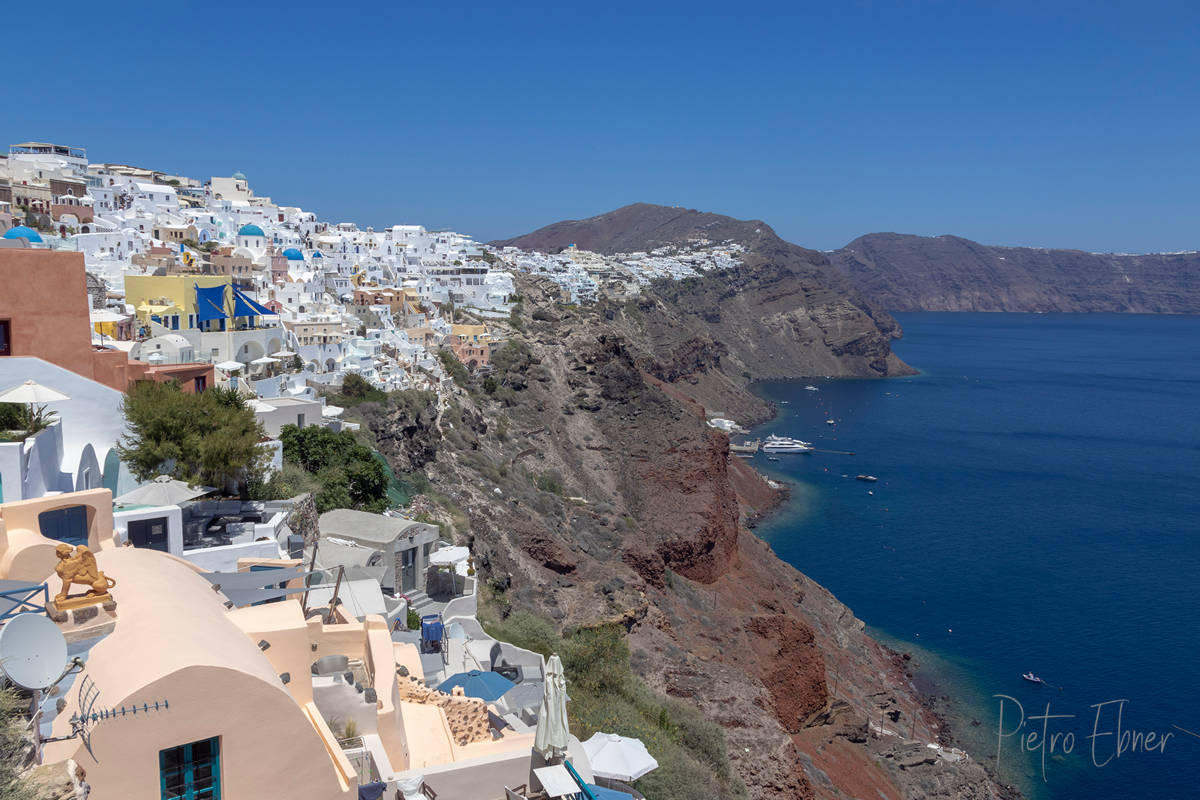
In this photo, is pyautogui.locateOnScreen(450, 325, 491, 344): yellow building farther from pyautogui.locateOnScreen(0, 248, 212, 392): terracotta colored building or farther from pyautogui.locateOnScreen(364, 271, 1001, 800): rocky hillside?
pyautogui.locateOnScreen(0, 248, 212, 392): terracotta colored building

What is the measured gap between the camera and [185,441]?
1574 centimetres

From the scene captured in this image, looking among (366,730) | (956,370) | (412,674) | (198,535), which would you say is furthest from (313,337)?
(956,370)

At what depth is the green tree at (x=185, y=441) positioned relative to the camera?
15539 mm

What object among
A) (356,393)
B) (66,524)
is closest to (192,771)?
(66,524)

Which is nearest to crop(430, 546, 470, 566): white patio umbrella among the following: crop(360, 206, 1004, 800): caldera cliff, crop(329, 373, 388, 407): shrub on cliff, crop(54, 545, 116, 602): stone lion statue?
crop(360, 206, 1004, 800): caldera cliff

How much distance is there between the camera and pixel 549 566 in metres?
33.6

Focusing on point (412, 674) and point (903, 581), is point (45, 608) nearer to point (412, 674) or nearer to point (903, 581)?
point (412, 674)

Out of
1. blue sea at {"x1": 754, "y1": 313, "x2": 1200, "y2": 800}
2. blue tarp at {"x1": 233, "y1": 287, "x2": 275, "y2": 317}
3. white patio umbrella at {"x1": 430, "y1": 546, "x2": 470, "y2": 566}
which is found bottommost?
blue sea at {"x1": 754, "y1": 313, "x2": 1200, "y2": 800}

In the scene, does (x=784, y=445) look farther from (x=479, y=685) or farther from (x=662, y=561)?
(x=479, y=685)

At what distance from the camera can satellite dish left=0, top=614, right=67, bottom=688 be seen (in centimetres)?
674

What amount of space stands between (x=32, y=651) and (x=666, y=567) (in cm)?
3435

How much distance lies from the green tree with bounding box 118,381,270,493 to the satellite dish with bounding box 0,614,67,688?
9.11 meters

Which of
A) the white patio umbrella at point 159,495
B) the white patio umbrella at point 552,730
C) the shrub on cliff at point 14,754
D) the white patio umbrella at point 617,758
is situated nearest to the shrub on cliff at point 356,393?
the white patio umbrella at point 159,495

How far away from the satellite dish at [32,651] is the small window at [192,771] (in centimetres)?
107
